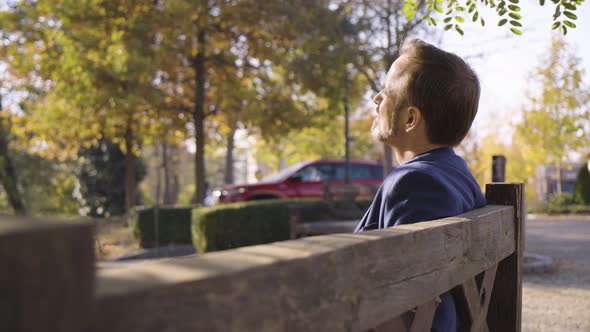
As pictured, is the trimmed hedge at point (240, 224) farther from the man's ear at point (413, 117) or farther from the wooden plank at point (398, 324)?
the wooden plank at point (398, 324)

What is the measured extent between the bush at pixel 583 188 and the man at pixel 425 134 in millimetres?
22951

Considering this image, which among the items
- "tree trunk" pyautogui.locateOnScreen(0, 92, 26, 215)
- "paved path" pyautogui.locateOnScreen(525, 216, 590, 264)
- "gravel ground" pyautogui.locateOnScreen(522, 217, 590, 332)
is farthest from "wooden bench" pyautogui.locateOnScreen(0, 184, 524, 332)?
"tree trunk" pyautogui.locateOnScreen(0, 92, 26, 215)

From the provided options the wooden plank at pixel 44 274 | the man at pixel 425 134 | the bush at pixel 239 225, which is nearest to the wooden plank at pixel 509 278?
the man at pixel 425 134

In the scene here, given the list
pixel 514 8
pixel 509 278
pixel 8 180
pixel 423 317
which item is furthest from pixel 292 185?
pixel 423 317

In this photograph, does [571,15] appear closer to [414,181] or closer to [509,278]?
[509,278]

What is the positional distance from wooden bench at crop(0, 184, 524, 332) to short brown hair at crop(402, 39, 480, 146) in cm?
52

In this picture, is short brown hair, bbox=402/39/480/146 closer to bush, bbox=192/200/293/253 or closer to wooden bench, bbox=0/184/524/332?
wooden bench, bbox=0/184/524/332

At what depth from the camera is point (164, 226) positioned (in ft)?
43.3

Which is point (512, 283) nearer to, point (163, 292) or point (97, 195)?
point (163, 292)

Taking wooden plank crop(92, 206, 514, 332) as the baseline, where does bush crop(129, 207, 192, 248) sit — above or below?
below

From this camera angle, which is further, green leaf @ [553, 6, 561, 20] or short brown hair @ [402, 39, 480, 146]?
green leaf @ [553, 6, 561, 20]

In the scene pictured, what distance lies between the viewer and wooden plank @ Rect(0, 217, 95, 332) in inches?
20.2

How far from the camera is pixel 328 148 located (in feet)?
104

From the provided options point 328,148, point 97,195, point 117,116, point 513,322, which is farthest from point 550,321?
point 328,148
